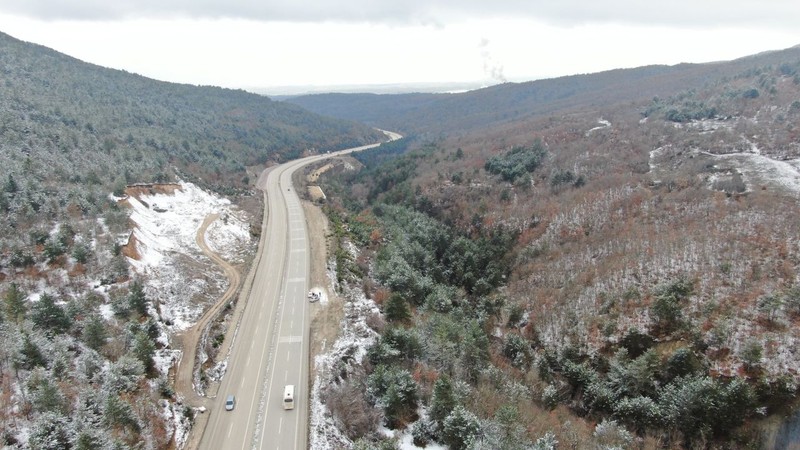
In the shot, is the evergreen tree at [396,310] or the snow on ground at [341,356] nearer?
the snow on ground at [341,356]

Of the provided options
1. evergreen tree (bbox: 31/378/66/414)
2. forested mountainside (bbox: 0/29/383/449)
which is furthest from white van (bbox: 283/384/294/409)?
evergreen tree (bbox: 31/378/66/414)

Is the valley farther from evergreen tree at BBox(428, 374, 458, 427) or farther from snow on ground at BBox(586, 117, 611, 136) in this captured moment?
snow on ground at BBox(586, 117, 611, 136)

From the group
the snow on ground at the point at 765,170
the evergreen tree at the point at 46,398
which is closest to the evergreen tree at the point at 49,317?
the evergreen tree at the point at 46,398

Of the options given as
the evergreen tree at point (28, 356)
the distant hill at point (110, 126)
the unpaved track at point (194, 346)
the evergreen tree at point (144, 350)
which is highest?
the distant hill at point (110, 126)

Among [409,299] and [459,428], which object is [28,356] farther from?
[409,299]

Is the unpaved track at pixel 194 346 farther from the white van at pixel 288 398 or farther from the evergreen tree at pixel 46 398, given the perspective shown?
the evergreen tree at pixel 46 398

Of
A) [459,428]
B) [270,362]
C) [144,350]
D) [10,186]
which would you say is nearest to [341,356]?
[270,362]
